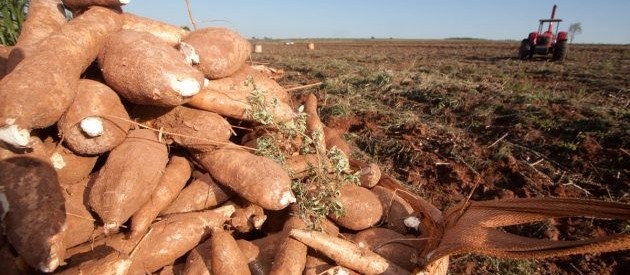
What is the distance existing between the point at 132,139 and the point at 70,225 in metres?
0.58

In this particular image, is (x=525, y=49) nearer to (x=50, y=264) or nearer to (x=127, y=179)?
(x=127, y=179)

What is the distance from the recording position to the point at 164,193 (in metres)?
2.22

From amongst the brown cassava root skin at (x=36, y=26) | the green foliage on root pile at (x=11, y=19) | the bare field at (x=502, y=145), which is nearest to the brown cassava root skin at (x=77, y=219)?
the brown cassava root skin at (x=36, y=26)

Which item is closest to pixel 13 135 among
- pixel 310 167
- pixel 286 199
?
pixel 286 199

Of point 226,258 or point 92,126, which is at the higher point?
point 92,126

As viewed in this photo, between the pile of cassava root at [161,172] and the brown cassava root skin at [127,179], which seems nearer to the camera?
the pile of cassava root at [161,172]

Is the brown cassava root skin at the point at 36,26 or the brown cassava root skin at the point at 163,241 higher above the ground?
the brown cassava root skin at the point at 36,26

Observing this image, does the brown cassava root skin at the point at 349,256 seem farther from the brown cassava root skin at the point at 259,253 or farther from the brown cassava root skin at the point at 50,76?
the brown cassava root skin at the point at 50,76

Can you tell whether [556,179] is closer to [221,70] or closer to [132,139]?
[221,70]

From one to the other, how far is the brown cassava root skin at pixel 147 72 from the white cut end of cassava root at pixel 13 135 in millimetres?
572

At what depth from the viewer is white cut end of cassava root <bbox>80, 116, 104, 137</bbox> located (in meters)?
1.96

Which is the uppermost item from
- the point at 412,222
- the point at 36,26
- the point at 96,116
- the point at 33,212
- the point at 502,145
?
the point at 36,26

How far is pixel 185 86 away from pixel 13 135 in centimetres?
84

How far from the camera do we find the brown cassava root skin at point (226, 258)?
1.85 m
